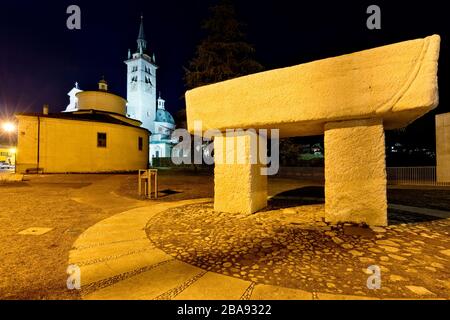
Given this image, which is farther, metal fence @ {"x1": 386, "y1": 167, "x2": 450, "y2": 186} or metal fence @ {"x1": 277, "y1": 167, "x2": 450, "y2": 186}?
metal fence @ {"x1": 386, "y1": 167, "x2": 450, "y2": 186}

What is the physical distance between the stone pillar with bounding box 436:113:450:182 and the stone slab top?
39.4 feet

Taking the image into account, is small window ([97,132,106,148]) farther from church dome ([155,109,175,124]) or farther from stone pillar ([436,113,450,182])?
church dome ([155,109,175,124])

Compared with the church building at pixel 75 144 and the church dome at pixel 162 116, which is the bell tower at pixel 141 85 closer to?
the church dome at pixel 162 116

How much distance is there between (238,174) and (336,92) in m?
2.76

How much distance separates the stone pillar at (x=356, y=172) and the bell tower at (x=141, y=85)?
56370mm

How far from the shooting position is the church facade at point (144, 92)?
55.5m

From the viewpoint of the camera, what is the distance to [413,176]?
51.2 ft

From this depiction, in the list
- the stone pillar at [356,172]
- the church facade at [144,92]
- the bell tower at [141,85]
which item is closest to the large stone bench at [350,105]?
the stone pillar at [356,172]

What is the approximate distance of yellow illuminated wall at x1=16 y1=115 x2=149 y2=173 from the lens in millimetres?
18125

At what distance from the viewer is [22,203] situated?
7.23m

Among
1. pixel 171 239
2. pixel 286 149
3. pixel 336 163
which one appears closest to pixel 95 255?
pixel 171 239

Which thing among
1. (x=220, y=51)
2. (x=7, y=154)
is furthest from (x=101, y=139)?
(x=7, y=154)

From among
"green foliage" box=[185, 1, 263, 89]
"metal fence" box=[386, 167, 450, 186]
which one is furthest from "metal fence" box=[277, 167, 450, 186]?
"green foliage" box=[185, 1, 263, 89]
